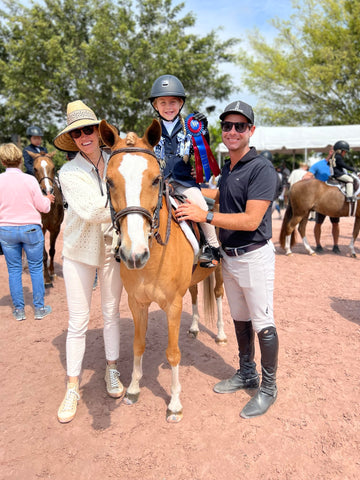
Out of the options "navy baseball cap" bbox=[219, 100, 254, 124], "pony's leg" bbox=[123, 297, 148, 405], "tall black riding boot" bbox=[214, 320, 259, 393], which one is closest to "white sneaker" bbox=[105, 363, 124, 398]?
"pony's leg" bbox=[123, 297, 148, 405]

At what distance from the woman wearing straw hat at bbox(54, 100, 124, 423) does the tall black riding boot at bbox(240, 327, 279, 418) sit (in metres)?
1.42

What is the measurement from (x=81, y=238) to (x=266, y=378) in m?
2.10

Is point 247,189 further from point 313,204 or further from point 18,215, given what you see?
point 313,204

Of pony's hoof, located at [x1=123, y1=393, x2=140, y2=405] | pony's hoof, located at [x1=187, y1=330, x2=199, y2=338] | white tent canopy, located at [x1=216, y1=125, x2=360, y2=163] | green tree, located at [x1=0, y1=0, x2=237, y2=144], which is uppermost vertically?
green tree, located at [x1=0, y1=0, x2=237, y2=144]

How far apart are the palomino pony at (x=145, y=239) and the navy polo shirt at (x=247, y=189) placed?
457 millimetres

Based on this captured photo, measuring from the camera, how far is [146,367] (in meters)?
3.93

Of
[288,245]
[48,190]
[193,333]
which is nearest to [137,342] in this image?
[193,333]

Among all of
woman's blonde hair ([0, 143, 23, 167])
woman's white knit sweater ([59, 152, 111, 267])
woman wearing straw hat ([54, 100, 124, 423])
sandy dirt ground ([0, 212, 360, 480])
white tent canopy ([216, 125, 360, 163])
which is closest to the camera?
sandy dirt ground ([0, 212, 360, 480])

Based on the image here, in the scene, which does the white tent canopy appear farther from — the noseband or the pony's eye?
the pony's eye

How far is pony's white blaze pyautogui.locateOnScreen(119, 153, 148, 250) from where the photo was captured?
2051 mm

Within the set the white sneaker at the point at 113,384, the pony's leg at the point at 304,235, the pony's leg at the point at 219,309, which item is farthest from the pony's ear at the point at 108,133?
the pony's leg at the point at 304,235

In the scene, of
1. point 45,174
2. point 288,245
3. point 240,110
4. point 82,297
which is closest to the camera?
point 240,110

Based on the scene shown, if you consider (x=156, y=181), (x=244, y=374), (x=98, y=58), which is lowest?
(x=244, y=374)

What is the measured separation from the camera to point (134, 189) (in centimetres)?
216
